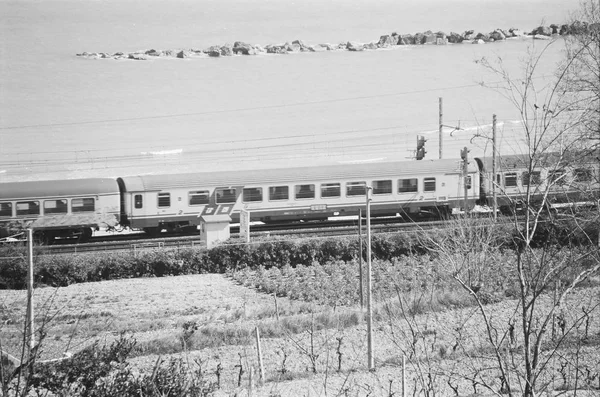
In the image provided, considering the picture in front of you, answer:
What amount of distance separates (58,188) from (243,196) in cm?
318

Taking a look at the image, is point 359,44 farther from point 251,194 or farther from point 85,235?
point 85,235

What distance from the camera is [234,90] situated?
16562 millimetres

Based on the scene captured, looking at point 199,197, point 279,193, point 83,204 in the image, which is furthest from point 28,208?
point 279,193

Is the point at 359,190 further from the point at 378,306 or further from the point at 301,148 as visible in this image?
the point at 378,306

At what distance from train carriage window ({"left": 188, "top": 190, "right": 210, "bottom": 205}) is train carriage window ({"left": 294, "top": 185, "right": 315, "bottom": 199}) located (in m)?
1.61

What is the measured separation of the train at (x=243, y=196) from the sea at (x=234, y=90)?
4.19 feet

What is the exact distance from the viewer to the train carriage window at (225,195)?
1490cm

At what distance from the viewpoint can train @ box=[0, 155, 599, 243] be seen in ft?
46.2

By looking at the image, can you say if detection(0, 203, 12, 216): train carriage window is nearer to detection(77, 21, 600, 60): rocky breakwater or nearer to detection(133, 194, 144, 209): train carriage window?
detection(133, 194, 144, 209): train carriage window

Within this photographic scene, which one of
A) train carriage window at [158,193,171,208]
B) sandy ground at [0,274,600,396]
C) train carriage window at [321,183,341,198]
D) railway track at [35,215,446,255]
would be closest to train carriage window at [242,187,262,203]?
railway track at [35,215,446,255]

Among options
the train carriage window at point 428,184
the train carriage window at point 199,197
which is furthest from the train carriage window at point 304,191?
the train carriage window at point 428,184

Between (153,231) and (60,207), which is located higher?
(60,207)

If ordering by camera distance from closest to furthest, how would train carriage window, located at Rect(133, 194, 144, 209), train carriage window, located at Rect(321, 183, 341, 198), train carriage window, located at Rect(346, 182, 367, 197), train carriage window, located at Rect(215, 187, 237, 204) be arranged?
1. train carriage window, located at Rect(133, 194, 144, 209)
2. train carriage window, located at Rect(215, 187, 237, 204)
3. train carriage window, located at Rect(321, 183, 341, 198)
4. train carriage window, located at Rect(346, 182, 367, 197)

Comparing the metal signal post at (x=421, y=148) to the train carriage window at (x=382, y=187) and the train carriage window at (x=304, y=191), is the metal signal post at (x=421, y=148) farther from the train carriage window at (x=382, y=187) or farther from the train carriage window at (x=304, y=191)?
the train carriage window at (x=304, y=191)
